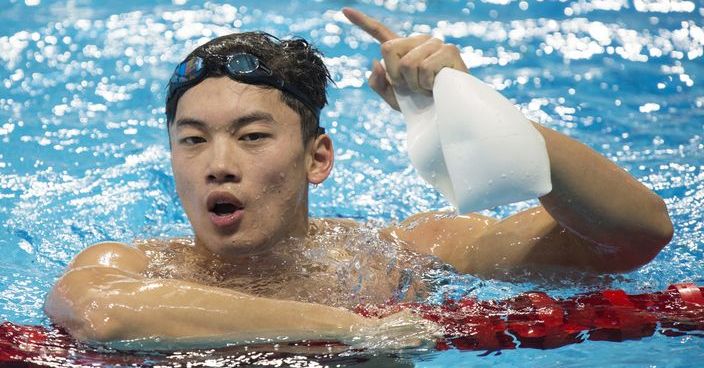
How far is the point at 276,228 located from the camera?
251 cm

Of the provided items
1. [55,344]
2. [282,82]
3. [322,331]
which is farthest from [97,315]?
[282,82]

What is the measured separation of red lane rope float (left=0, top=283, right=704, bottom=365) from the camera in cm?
222

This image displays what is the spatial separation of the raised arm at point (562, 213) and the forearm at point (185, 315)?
20.1 inches

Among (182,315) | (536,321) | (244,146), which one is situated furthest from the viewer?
(244,146)

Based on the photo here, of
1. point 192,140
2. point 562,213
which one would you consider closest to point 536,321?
point 562,213

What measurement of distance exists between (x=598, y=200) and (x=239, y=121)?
86 centimetres

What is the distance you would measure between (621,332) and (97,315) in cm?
116

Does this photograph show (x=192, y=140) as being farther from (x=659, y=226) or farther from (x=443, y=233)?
(x=659, y=226)

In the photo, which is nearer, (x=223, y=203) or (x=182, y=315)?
(x=182, y=315)

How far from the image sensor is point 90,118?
4586 millimetres

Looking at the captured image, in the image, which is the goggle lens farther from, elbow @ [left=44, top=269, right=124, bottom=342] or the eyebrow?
elbow @ [left=44, top=269, right=124, bottom=342]

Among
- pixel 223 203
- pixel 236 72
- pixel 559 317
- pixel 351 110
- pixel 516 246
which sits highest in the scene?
pixel 351 110

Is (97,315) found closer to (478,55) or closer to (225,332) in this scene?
(225,332)

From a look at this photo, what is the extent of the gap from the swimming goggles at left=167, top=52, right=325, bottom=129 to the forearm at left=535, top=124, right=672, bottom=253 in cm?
75
